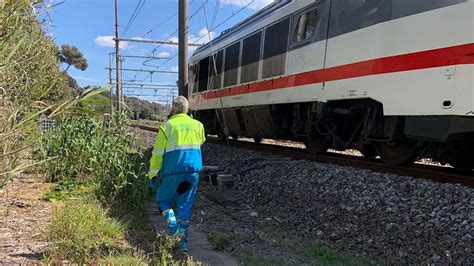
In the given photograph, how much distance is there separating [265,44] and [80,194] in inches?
275

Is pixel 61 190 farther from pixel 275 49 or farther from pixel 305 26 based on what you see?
pixel 275 49

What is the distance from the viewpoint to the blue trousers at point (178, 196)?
511 centimetres

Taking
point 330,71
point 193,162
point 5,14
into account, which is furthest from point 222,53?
point 5,14

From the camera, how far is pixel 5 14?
359 centimetres

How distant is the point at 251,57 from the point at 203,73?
556 centimetres

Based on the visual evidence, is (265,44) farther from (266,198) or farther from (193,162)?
(193,162)

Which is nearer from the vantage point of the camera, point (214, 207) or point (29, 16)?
point (29, 16)

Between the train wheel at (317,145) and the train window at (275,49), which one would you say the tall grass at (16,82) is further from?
the train wheel at (317,145)

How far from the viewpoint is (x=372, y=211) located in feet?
21.4

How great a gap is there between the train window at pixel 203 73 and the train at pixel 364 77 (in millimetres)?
3832

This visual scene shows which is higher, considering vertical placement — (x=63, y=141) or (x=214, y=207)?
(x=63, y=141)

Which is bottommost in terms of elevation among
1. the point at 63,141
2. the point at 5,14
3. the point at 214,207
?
the point at 214,207

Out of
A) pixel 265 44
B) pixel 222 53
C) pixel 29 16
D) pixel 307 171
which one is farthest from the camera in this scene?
pixel 222 53

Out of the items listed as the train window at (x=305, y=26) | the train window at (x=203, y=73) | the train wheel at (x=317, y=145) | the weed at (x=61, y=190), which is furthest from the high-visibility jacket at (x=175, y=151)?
the train window at (x=203, y=73)
